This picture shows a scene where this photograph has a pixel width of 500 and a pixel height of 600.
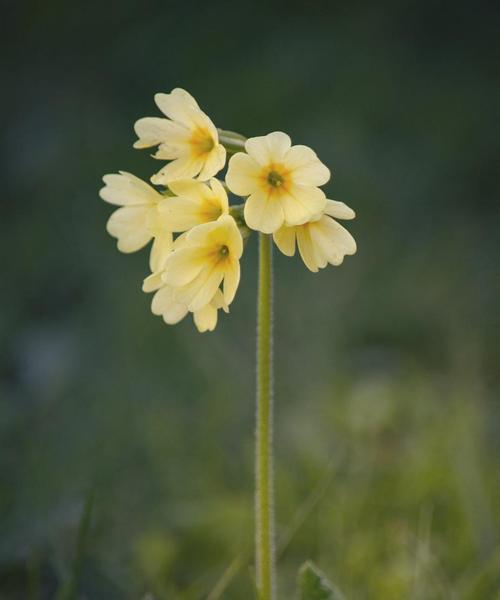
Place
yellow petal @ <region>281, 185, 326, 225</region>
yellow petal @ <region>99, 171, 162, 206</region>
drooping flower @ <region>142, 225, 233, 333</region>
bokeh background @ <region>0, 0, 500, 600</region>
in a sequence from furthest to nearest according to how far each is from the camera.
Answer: bokeh background @ <region>0, 0, 500, 600</region>, yellow petal @ <region>99, 171, 162, 206</region>, drooping flower @ <region>142, 225, 233, 333</region>, yellow petal @ <region>281, 185, 326, 225</region>

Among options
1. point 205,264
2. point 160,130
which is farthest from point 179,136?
point 205,264

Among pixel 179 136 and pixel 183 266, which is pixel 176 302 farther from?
pixel 179 136

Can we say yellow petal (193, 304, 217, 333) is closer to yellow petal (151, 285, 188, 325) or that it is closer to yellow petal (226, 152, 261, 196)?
yellow petal (151, 285, 188, 325)

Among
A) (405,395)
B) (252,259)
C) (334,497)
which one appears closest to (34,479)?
(334,497)

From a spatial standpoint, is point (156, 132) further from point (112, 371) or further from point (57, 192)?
point (57, 192)

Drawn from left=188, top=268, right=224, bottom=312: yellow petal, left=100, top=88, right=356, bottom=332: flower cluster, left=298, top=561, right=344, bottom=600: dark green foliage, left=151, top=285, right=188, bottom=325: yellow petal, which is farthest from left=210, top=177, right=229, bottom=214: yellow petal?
left=298, top=561, right=344, bottom=600: dark green foliage

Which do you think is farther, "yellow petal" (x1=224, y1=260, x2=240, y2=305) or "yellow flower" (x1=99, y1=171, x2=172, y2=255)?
"yellow flower" (x1=99, y1=171, x2=172, y2=255)

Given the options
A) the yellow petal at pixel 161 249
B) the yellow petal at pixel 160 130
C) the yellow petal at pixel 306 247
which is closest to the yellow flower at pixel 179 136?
the yellow petal at pixel 160 130

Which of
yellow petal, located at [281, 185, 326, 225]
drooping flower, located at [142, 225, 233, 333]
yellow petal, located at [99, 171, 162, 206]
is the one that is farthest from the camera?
yellow petal, located at [99, 171, 162, 206]

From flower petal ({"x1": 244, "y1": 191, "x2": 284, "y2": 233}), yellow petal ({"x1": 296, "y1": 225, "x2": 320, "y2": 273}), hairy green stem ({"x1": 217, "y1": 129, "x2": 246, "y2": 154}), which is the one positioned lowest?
yellow petal ({"x1": 296, "y1": 225, "x2": 320, "y2": 273})
